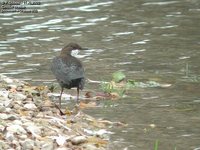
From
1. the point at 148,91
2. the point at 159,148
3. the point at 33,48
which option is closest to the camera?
the point at 159,148

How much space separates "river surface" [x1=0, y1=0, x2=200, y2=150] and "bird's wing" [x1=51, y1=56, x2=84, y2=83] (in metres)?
0.63

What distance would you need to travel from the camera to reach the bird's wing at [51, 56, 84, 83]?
11250 millimetres

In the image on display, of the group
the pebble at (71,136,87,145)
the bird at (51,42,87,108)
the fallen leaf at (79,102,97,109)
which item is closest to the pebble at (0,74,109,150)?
the pebble at (71,136,87,145)

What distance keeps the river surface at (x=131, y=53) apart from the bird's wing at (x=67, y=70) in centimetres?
63

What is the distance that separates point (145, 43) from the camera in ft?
55.4

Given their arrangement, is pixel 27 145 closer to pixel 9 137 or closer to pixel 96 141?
pixel 9 137

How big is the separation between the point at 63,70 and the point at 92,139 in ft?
7.48

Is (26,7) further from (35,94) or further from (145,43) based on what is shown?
(35,94)

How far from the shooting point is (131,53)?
52.7ft

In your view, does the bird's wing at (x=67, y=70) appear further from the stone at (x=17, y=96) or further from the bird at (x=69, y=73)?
the stone at (x=17, y=96)

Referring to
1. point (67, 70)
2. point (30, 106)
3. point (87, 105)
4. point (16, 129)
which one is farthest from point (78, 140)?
point (87, 105)

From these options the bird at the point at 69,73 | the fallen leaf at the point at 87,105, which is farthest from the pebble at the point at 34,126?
the fallen leaf at the point at 87,105

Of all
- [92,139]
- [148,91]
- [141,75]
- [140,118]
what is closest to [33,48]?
[141,75]

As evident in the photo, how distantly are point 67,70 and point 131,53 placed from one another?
192 inches
